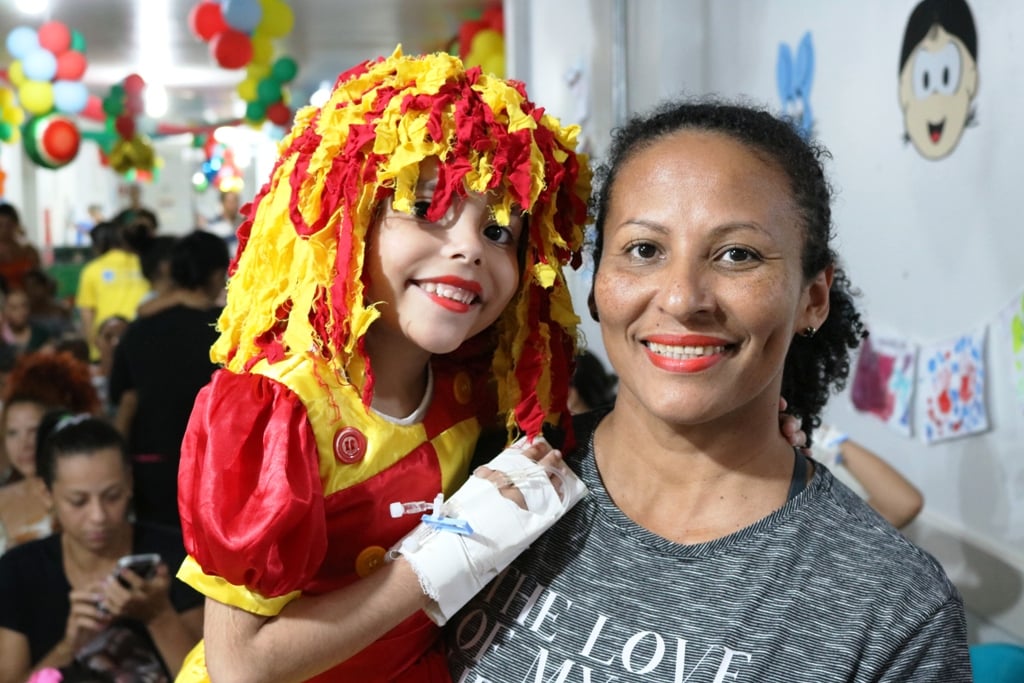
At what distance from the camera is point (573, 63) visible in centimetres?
566

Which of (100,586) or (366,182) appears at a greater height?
(366,182)

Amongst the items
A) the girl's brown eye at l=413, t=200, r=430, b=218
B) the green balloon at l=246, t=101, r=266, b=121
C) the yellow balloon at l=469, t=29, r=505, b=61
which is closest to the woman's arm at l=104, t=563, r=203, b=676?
the girl's brown eye at l=413, t=200, r=430, b=218

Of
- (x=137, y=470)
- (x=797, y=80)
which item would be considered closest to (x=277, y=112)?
(x=137, y=470)

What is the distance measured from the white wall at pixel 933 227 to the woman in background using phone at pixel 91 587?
1596 mm

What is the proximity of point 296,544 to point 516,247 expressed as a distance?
1.65 feet

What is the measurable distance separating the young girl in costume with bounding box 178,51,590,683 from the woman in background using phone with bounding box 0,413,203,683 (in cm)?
100

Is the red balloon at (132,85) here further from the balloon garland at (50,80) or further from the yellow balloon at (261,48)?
the yellow balloon at (261,48)

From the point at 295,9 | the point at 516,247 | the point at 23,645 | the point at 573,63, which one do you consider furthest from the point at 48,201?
the point at 516,247

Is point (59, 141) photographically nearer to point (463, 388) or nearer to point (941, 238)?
point (941, 238)

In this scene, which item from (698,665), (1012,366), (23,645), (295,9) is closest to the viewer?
(698,665)

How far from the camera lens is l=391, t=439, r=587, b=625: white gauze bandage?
4.48 feet

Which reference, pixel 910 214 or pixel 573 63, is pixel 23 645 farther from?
pixel 573 63

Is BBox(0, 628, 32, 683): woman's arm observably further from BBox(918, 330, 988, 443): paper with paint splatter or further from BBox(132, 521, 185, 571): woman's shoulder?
BBox(918, 330, 988, 443): paper with paint splatter

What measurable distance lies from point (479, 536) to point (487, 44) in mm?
6093
